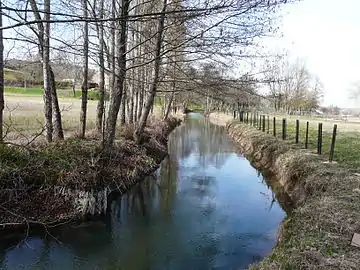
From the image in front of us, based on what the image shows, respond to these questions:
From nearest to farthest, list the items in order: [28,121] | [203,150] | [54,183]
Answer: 1. [54,183]
2. [28,121]
3. [203,150]

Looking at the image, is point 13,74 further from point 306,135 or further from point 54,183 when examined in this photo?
point 306,135

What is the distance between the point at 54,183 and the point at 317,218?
5.56 metres

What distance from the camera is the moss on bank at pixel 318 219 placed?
4.31 metres

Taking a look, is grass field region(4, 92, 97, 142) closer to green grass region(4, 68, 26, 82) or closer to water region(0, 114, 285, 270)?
green grass region(4, 68, 26, 82)

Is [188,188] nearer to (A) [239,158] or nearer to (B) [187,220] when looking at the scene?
(B) [187,220]

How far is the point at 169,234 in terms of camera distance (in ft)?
24.6

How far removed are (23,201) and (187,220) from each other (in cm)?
372

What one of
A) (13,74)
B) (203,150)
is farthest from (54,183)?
(13,74)

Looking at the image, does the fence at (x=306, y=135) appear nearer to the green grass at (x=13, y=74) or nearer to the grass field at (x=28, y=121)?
the grass field at (x=28, y=121)

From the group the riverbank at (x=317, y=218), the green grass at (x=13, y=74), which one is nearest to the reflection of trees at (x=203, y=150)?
the riverbank at (x=317, y=218)

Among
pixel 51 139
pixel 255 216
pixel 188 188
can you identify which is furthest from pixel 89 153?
pixel 255 216

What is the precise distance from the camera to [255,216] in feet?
28.8

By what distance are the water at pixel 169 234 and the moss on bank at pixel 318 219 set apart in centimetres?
90

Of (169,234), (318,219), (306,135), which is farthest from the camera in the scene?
(306,135)
